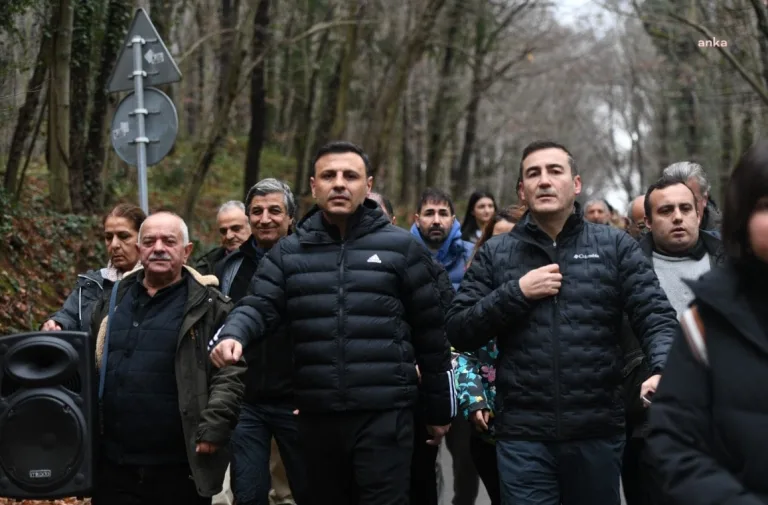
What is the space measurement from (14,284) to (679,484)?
9.91 meters

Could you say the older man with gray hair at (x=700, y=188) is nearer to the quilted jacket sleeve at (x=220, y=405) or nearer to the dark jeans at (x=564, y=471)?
the dark jeans at (x=564, y=471)

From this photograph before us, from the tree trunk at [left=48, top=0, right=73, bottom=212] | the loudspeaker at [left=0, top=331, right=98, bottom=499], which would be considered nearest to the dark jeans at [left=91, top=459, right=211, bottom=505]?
the loudspeaker at [left=0, top=331, right=98, bottom=499]

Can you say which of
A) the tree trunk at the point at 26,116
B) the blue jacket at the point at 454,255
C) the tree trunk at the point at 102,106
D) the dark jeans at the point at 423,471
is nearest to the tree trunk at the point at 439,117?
the tree trunk at the point at 102,106

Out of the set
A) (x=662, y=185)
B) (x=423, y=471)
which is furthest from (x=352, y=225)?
(x=423, y=471)

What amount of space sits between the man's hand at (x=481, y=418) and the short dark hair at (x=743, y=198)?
9.23 ft

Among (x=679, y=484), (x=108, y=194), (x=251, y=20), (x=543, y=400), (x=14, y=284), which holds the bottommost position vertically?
(x=679, y=484)

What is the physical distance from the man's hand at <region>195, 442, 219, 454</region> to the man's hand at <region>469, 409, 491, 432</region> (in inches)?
51.4

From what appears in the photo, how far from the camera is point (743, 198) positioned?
2.84 meters

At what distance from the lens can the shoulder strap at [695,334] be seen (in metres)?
2.85

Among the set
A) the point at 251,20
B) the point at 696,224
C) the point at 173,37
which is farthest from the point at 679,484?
the point at 173,37

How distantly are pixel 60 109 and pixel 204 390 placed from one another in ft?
30.3

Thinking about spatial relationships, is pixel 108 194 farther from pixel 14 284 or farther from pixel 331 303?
pixel 331 303

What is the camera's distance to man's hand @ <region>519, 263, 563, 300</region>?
16.5 ft

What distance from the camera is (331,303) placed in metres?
5.34
